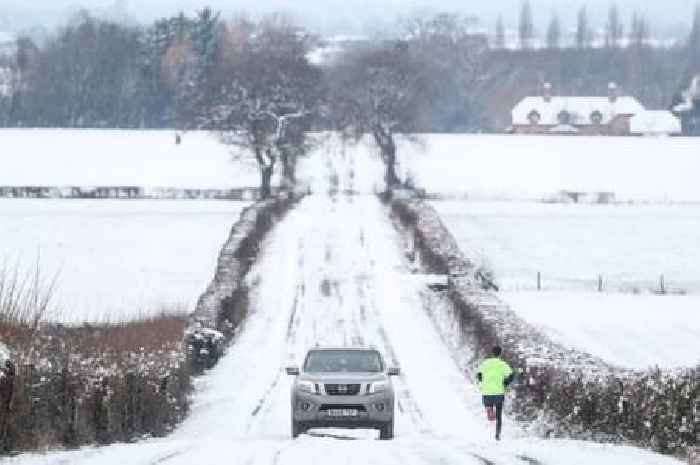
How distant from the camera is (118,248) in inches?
2719

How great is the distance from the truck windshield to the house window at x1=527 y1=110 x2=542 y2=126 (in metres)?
164

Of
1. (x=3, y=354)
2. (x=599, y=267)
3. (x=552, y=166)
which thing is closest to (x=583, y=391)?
(x=3, y=354)

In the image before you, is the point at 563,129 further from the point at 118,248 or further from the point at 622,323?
the point at 622,323

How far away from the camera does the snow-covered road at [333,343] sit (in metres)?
18.8

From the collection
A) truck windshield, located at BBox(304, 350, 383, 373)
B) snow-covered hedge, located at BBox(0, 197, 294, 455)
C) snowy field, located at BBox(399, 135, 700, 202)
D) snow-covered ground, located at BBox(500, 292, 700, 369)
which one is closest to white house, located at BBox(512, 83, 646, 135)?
snowy field, located at BBox(399, 135, 700, 202)

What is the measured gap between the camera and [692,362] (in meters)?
36.6

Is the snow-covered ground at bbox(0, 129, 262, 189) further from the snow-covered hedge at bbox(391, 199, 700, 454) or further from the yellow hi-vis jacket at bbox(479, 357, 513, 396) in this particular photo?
the yellow hi-vis jacket at bbox(479, 357, 513, 396)

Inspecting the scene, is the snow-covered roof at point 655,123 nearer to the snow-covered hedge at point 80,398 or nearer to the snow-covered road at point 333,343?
the snow-covered road at point 333,343

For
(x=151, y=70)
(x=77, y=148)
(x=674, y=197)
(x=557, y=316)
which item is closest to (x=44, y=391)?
(x=557, y=316)

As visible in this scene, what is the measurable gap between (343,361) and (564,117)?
167 meters

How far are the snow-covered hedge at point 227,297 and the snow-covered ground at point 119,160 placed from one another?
98.5 ft

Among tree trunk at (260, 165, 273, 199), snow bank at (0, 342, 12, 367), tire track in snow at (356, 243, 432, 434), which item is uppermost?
tree trunk at (260, 165, 273, 199)

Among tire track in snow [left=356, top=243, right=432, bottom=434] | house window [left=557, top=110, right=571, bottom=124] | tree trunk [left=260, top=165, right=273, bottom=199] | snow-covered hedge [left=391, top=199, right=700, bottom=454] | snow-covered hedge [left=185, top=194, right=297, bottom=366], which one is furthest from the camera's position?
house window [left=557, top=110, right=571, bottom=124]

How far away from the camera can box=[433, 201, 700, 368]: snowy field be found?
42.1m
